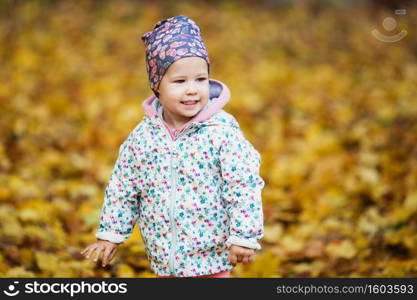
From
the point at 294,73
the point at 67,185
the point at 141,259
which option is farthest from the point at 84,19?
the point at 141,259

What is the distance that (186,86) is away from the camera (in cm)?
256

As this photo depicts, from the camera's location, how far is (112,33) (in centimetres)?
1008

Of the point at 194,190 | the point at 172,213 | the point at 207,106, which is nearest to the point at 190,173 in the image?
the point at 194,190

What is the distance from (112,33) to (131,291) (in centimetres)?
780

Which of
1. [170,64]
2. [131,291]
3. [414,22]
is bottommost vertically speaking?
[131,291]

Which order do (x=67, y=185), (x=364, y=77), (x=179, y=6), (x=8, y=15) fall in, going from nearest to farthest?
(x=67, y=185) < (x=364, y=77) < (x=8, y=15) < (x=179, y=6)

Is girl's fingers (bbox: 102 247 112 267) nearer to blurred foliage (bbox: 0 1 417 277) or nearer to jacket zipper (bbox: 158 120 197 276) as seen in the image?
jacket zipper (bbox: 158 120 197 276)

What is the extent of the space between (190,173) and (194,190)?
8 centimetres

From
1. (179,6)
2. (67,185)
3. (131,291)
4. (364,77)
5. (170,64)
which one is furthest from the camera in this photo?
(179,6)

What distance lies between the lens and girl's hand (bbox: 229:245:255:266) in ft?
8.12

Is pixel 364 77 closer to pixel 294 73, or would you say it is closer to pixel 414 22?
pixel 294 73

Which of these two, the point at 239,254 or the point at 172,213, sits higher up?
the point at 172,213

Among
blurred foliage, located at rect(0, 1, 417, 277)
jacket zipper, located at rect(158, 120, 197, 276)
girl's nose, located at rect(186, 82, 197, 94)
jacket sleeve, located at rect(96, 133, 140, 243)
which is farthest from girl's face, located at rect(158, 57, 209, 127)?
blurred foliage, located at rect(0, 1, 417, 277)

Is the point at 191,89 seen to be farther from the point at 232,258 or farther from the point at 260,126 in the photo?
the point at 260,126
